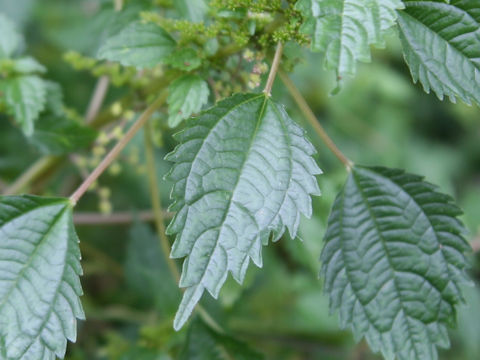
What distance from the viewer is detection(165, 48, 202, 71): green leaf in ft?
4.01

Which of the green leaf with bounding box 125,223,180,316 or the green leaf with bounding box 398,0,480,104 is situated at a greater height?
the green leaf with bounding box 398,0,480,104

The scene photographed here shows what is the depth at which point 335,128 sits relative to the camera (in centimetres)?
296

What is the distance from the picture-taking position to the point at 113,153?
124 cm

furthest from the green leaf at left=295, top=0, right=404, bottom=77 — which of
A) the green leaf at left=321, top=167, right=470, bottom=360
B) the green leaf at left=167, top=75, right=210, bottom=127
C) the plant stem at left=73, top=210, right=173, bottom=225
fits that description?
the plant stem at left=73, top=210, right=173, bottom=225

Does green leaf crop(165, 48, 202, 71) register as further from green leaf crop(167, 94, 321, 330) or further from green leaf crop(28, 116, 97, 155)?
green leaf crop(28, 116, 97, 155)

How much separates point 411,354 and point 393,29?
26.0 inches

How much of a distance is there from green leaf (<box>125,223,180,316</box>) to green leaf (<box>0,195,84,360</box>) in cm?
54

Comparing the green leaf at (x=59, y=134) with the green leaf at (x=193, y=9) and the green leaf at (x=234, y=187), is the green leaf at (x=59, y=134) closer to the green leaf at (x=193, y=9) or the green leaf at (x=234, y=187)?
the green leaf at (x=193, y=9)

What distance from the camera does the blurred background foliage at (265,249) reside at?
1666 mm

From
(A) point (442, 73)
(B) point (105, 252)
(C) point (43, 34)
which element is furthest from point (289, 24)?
(C) point (43, 34)

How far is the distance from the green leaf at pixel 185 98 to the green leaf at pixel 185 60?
28mm

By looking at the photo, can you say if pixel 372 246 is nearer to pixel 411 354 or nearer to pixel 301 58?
pixel 411 354

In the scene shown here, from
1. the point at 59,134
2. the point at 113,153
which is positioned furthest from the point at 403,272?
the point at 59,134

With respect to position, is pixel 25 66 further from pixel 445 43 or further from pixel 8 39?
pixel 445 43
